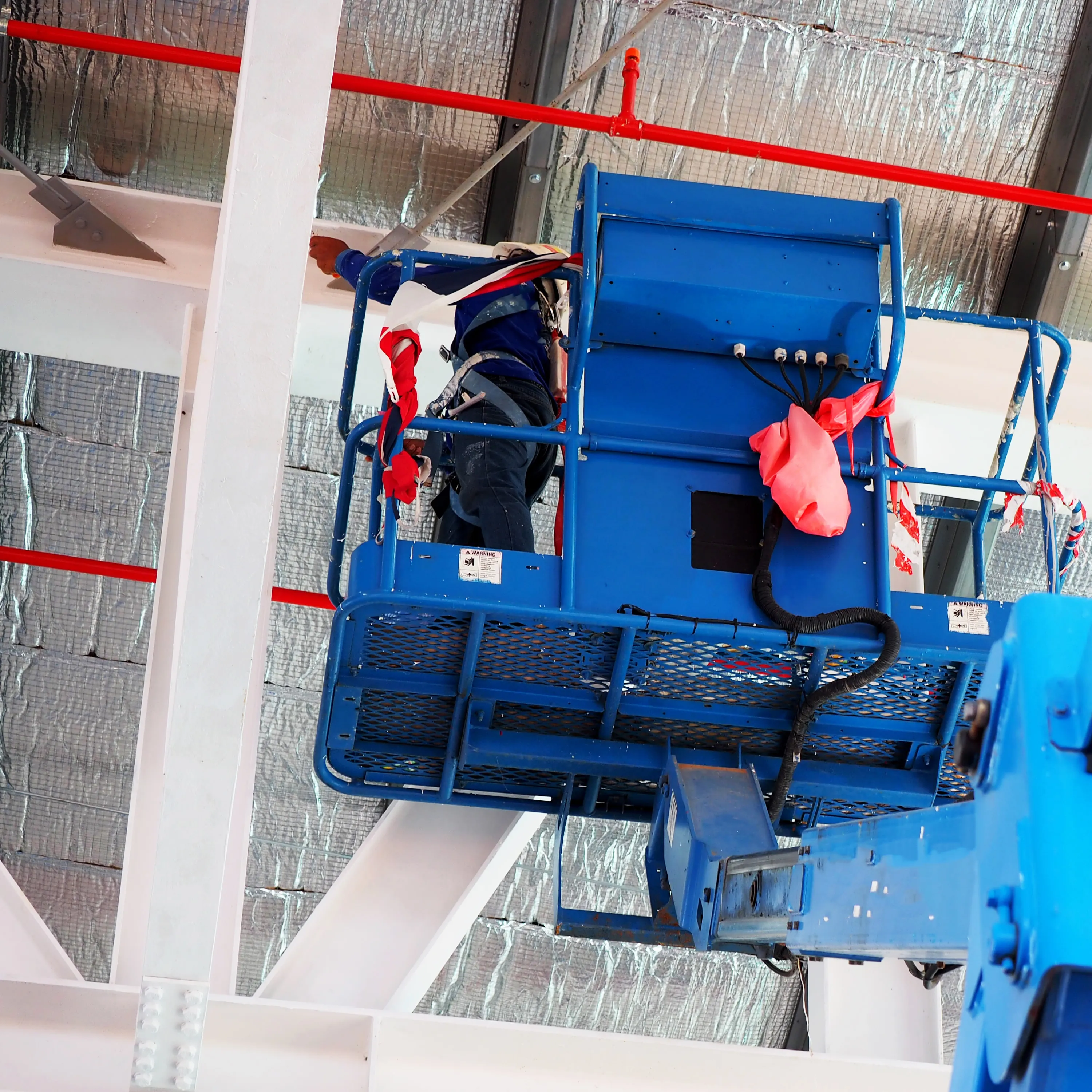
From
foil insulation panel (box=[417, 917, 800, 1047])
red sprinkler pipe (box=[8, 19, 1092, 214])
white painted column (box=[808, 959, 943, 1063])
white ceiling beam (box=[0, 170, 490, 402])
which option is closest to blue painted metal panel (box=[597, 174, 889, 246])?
red sprinkler pipe (box=[8, 19, 1092, 214])

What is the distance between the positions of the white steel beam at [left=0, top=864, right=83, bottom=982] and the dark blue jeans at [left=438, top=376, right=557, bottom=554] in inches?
85.3

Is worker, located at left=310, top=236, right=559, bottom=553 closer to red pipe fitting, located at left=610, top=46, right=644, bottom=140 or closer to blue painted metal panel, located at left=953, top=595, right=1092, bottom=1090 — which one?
red pipe fitting, located at left=610, top=46, right=644, bottom=140

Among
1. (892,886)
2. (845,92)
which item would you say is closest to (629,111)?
(845,92)

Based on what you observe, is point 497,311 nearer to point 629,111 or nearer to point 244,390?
point 629,111

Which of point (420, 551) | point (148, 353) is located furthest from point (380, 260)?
point (148, 353)

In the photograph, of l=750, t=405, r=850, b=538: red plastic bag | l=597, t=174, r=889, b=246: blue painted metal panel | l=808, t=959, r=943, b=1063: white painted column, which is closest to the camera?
l=750, t=405, r=850, b=538: red plastic bag

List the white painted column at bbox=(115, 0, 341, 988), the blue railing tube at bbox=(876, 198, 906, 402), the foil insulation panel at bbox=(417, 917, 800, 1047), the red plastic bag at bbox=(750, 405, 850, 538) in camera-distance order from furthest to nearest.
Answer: the foil insulation panel at bbox=(417, 917, 800, 1047) < the blue railing tube at bbox=(876, 198, 906, 402) < the red plastic bag at bbox=(750, 405, 850, 538) < the white painted column at bbox=(115, 0, 341, 988)

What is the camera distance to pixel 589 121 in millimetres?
5844

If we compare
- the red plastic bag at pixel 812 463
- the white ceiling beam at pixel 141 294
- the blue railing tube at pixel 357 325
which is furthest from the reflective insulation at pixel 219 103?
the red plastic bag at pixel 812 463

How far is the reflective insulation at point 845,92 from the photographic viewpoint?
7.08 m

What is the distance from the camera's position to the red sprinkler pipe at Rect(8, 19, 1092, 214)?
5.85 meters

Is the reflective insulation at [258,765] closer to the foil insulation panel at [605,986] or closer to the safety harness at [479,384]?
the foil insulation panel at [605,986]

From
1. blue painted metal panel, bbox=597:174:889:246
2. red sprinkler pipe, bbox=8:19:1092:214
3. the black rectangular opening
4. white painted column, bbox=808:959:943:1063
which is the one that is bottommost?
white painted column, bbox=808:959:943:1063

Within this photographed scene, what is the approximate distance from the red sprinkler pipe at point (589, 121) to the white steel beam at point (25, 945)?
3.67m
